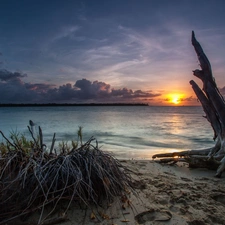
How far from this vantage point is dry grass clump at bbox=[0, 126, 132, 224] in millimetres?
2375

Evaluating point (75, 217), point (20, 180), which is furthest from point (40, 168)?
point (75, 217)

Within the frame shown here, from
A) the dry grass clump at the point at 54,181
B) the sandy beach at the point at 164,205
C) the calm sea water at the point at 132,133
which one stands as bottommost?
the calm sea water at the point at 132,133

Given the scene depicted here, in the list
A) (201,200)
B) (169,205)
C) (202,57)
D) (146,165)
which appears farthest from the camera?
(202,57)

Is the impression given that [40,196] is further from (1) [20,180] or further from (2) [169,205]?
(2) [169,205]

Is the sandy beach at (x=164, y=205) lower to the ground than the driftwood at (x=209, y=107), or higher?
lower

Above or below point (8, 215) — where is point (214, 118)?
above

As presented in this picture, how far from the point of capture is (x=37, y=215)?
7.97ft

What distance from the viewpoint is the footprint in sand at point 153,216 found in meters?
2.56

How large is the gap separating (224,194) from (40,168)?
9.13 ft

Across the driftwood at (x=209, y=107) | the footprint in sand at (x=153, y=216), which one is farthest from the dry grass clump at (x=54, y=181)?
the driftwood at (x=209, y=107)

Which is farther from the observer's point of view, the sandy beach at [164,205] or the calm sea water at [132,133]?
the calm sea water at [132,133]

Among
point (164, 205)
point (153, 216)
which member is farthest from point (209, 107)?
point (153, 216)

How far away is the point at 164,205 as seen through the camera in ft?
9.65

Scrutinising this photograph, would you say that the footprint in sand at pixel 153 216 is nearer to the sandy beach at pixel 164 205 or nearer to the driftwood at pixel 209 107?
the sandy beach at pixel 164 205
